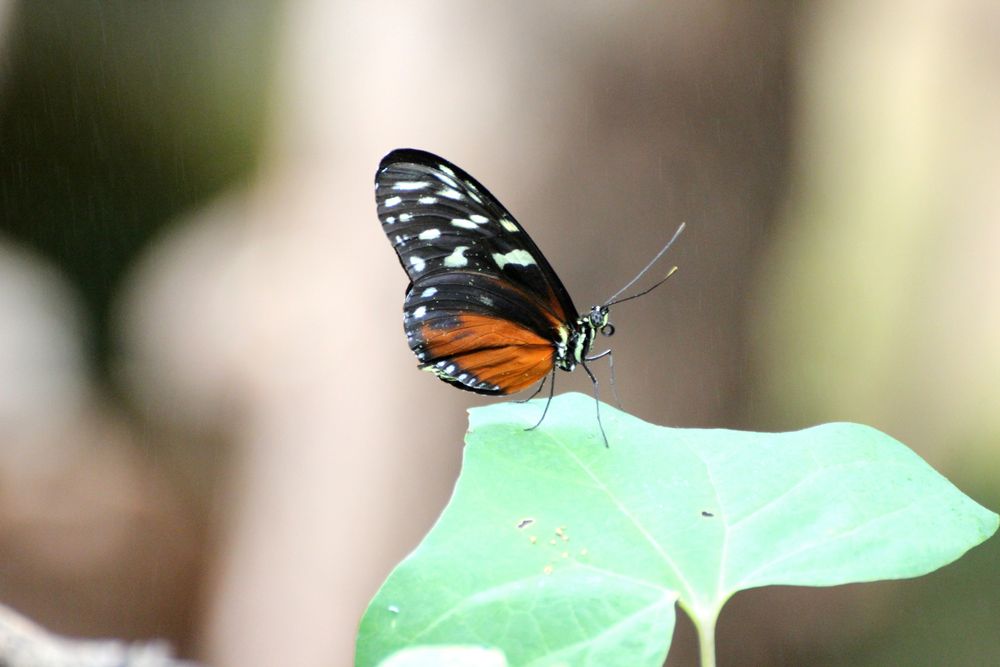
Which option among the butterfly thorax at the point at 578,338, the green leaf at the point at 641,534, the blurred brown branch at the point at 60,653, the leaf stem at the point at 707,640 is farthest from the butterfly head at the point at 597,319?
the blurred brown branch at the point at 60,653

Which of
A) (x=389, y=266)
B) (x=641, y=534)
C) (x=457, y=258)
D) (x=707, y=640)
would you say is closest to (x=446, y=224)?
(x=457, y=258)

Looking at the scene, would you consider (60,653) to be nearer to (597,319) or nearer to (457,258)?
(457,258)

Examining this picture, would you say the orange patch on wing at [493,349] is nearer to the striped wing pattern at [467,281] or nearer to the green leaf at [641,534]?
the striped wing pattern at [467,281]

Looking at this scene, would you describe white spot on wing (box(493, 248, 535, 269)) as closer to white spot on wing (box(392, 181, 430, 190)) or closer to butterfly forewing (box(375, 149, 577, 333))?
butterfly forewing (box(375, 149, 577, 333))

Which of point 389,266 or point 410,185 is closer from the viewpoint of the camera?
point 410,185

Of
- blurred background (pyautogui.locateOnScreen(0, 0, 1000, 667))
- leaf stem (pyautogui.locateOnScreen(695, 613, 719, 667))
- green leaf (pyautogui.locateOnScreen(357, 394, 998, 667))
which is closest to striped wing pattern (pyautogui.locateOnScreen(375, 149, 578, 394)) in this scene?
green leaf (pyautogui.locateOnScreen(357, 394, 998, 667))

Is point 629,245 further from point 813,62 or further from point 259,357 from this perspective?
point 259,357

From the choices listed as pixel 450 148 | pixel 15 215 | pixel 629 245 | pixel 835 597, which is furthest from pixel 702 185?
pixel 15 215
